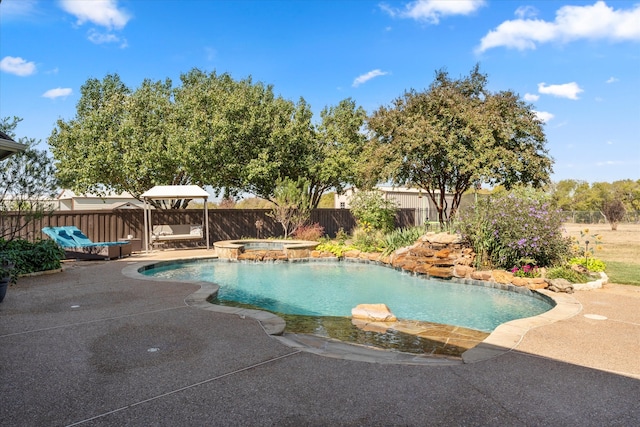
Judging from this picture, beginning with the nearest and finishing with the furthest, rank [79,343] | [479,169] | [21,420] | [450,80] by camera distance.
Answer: [21,420], [79,343], [479,169], [450,80]

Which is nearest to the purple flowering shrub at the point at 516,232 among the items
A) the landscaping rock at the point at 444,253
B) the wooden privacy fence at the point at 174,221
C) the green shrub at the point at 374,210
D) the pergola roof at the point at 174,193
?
the landscaping rock at the point at 444,253

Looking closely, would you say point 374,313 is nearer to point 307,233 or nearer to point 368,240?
point 368,240

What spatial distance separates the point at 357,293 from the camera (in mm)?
7602

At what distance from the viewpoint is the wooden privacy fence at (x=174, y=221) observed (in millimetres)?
12477

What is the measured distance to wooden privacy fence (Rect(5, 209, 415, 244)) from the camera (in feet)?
40.9

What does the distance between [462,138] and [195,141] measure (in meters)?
9.65

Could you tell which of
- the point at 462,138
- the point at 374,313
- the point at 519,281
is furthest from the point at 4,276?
the point at 462,138

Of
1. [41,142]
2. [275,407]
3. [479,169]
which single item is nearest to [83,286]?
[41,142]

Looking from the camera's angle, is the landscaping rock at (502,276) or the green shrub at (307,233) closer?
the landscaping rock at (502,276)

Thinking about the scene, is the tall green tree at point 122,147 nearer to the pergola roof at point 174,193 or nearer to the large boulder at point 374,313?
the pergola roof at point 174,193

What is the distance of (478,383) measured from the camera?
2.88m

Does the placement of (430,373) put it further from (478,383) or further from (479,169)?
(479,169)

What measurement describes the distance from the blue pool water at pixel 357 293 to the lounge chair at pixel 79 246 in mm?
1705

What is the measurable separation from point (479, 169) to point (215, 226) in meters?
10.2
